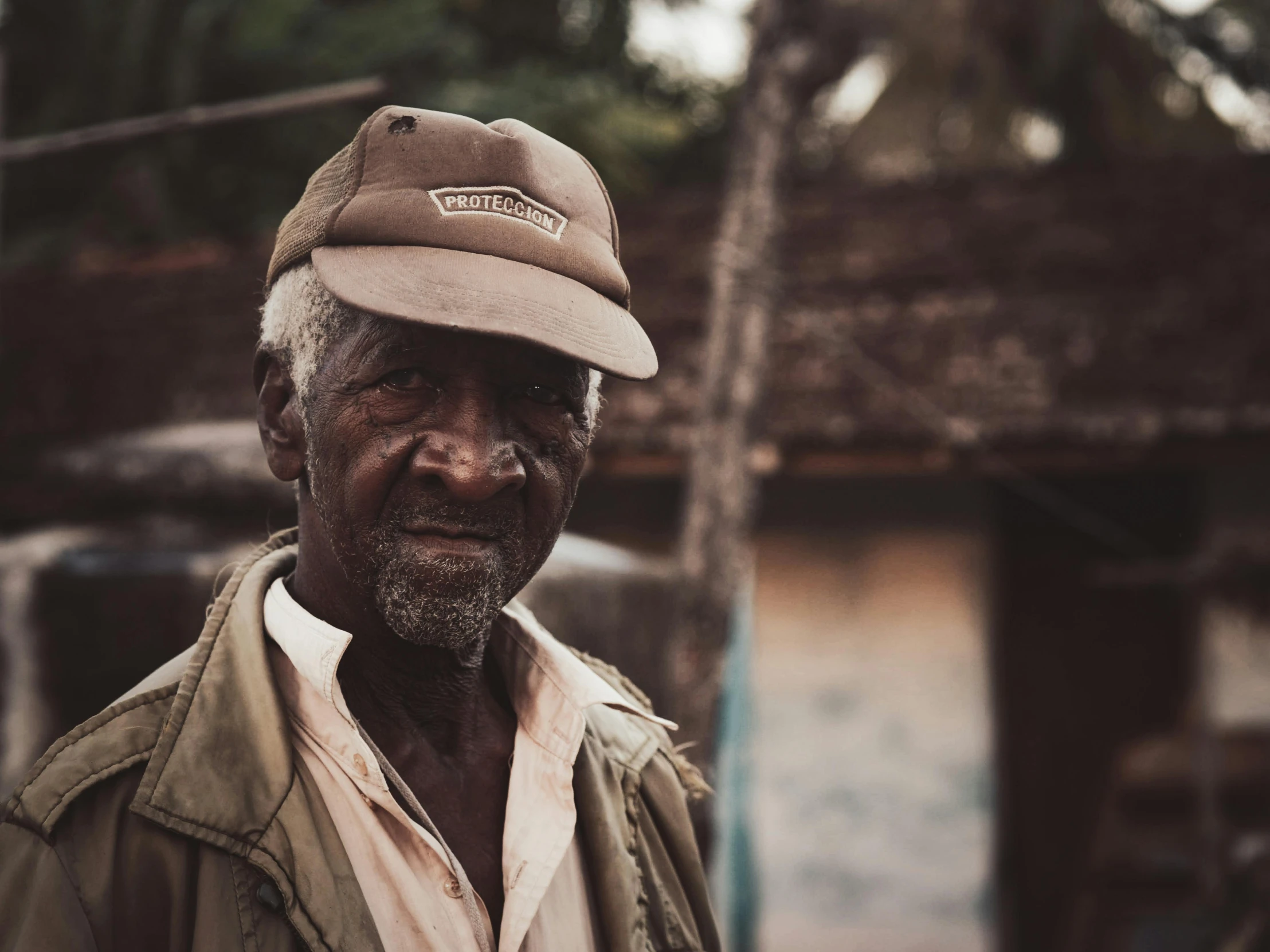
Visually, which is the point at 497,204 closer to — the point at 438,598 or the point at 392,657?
the point at 438,598

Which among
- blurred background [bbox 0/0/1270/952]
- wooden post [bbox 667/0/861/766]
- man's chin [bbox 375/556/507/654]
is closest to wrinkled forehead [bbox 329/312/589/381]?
man's chin [bbox 375/556/507/654]

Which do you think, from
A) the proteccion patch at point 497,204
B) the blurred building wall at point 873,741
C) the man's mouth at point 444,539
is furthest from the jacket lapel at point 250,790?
the blurred building wall at point 873,741

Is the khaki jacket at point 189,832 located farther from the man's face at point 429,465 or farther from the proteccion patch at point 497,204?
the proteccion patch at point 497,204

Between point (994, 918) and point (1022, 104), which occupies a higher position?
point (1022, 104)

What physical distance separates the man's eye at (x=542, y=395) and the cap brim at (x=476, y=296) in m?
0.08

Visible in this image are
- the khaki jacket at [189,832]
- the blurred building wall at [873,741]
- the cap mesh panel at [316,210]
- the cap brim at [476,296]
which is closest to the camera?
the khaki jacket at [189,832]

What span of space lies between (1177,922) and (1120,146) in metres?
9.35

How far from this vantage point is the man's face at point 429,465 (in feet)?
4.80

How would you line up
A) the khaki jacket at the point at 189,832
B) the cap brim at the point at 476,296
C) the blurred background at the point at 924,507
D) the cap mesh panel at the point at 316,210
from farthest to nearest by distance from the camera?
the blurred background at the point at 924,507 < the cap mesh panel at the point at 316,210 < the cap brim at the point at 476,296 < the khaki jacket at the point at 189,832

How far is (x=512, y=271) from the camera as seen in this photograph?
1.47m

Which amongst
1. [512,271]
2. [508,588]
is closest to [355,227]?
[512,271]

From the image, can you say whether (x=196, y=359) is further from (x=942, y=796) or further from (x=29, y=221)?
(x=942, y=796)

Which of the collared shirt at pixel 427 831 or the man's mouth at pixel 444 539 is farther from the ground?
the man's mouth at pixel 444 539

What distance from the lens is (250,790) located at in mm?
1365
